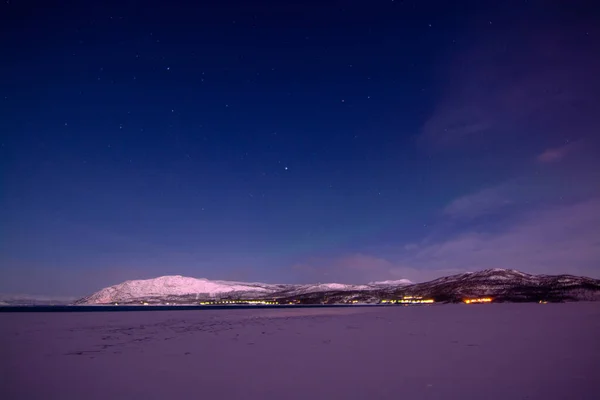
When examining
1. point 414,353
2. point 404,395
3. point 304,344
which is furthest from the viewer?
point 304,344

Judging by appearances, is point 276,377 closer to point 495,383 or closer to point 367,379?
point 367,379

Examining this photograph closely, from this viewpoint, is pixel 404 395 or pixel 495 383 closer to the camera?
pixel 404 395

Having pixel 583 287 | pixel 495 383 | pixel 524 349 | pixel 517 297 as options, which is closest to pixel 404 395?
pixel 495 383

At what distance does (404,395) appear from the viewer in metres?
8.53

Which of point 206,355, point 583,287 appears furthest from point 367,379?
point 583,287

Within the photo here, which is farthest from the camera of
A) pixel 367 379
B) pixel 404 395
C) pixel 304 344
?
pixel 304 344

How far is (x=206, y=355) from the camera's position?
14.9 meters

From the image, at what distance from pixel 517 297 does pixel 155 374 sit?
7842 inches

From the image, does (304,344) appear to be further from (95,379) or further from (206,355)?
(95,379)

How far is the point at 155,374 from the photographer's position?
1113cm

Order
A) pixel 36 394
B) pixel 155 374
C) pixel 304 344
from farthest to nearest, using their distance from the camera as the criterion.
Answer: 1. pixel 304 344
2. pixel 155 374
3. pixel 36 394

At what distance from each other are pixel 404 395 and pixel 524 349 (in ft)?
31.2

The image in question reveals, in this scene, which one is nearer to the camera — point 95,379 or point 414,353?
point 95,379

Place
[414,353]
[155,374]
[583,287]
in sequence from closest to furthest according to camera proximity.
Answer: [155,374] → [414,353] → [583,287]
